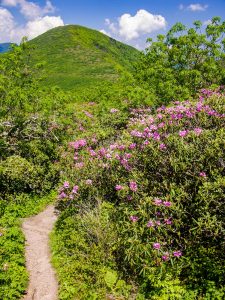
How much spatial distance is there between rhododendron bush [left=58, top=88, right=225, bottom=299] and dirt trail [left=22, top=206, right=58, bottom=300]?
2166 millimetres

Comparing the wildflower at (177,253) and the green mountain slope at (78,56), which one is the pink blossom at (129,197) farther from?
the green mountain slope at (78,56)

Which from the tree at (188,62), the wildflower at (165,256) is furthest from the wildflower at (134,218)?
the tree at (188,62)

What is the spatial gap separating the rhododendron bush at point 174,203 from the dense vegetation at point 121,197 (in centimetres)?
3

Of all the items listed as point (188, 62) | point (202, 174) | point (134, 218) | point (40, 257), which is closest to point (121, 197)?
point (134, 218)

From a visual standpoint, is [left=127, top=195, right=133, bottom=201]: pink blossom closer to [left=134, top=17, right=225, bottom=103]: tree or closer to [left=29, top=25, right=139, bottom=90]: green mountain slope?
[left=134, top=17, right=225, bottom=103]: tree

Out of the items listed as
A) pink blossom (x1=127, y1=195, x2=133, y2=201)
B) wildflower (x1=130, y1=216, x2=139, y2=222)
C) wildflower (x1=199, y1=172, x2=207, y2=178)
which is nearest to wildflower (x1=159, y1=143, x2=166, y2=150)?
wildflower (x1=199, y1=172, x2=207, y2=178)

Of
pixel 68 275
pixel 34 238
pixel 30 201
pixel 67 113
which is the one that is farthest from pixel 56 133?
pixel 68 275

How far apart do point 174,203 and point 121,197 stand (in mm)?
2007

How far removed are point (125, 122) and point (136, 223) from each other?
11.7m

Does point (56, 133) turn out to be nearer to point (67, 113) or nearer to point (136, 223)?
point (67, 113)

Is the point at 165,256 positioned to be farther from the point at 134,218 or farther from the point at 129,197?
the point at 129,197

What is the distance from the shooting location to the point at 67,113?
20812 mm

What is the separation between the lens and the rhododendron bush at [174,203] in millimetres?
8734

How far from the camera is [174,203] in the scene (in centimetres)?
873
